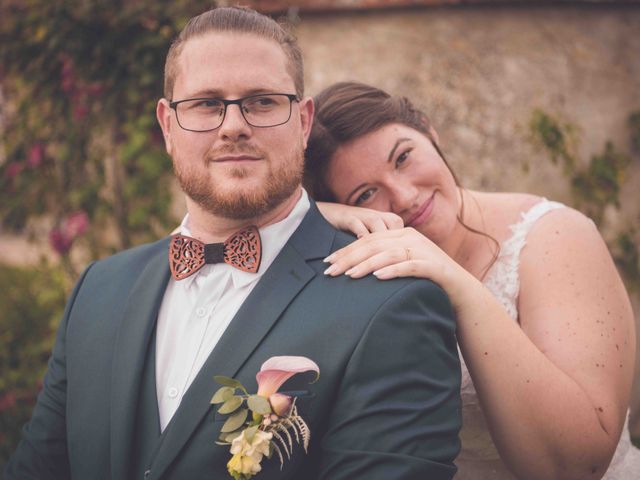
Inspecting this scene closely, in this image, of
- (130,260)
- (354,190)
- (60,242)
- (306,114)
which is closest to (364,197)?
(354,190)

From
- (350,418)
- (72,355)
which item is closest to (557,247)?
(350,418)

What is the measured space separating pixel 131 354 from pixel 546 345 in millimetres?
1445

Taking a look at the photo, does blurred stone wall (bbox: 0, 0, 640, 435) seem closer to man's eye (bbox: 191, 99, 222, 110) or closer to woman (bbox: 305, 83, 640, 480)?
woman (bbox: 305, 83, 640, 480)

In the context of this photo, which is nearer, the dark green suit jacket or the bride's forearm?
the dark green suit jacket

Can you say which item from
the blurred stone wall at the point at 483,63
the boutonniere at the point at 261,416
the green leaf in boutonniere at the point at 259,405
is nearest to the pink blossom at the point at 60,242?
the blurred stone wall at the point at 483,63

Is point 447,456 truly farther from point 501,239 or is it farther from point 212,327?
point 501,239

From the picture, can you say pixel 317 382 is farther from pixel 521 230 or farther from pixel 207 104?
pixel 521 230

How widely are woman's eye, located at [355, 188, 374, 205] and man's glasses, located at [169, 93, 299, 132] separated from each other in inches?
23.0

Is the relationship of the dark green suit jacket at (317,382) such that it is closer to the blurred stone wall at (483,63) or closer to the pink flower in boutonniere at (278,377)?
the pink flower in boutonniere at (278,377)

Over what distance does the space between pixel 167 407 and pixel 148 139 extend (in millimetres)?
2849

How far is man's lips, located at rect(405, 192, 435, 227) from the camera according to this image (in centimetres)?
259

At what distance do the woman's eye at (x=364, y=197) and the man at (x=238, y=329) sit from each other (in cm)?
37

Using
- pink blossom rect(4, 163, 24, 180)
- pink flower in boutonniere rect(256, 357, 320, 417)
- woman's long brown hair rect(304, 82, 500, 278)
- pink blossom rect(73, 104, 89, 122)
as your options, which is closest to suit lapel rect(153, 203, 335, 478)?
pink flower in boutonniere rect(256, 357, 320, 417)

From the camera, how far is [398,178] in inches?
101
